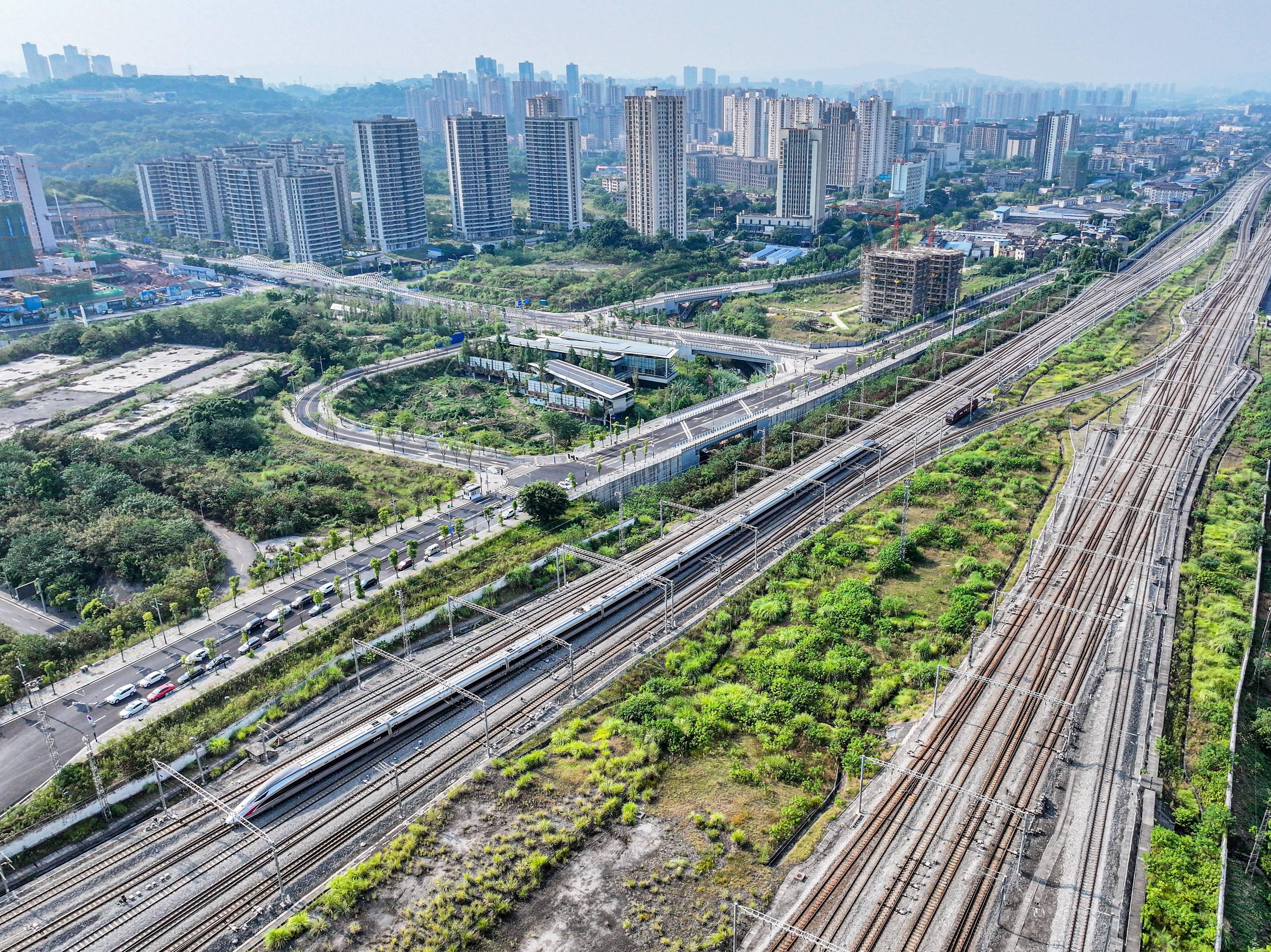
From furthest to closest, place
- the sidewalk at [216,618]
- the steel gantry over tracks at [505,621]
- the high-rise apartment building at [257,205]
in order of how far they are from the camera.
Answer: the high-rise apartment building at [257,205] → the steel gantry over tracks at [505,621] → the sidewalk at [216,618]

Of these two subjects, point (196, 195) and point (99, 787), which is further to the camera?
point (196, 195)

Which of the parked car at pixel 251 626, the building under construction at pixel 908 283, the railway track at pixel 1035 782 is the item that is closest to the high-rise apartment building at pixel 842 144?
the building under construction at pixel 908 283

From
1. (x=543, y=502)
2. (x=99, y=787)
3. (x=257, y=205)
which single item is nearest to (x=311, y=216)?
(x=257, y=205)

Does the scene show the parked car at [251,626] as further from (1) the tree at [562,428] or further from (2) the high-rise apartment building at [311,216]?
(2) the high-rise apartment building at [311,216]

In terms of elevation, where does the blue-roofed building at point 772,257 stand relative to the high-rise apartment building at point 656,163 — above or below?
below

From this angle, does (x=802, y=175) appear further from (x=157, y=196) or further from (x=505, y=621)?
(x=505, y=621)

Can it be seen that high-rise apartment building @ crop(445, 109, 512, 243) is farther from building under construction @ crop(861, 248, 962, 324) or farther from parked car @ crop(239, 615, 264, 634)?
parked car @ crop(239, 615, 264, 634)
